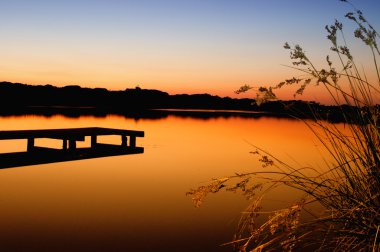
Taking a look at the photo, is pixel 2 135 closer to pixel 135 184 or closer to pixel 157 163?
pixel 135 184

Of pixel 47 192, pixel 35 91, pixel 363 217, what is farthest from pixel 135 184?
pixel 35 91

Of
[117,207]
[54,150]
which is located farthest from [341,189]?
[54,150]

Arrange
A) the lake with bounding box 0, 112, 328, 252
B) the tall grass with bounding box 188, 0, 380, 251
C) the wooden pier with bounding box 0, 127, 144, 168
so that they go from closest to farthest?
the tall grass with bounding box 188, 0, 380, 251 → the lake with bounding box 0, 112, 328, 252 → the wooden pier with bounding box 0, 127, 144, 168

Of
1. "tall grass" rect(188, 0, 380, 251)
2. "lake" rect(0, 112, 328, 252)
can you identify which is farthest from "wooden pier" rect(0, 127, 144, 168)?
"tall grass" rect(188, 0, 380, 251)

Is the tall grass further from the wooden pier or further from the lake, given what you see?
the wooden pier

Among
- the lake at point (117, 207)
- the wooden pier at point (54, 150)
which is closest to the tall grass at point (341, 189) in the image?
the lake at point (117, 207)

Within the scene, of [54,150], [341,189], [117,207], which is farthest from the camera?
[54,150]

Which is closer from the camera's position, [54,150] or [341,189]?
[341,189]

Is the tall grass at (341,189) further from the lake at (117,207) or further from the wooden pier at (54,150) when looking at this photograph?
the wooden pier at (54,150)

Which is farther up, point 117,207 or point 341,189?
point 341,189

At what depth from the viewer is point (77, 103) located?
95.8 metres

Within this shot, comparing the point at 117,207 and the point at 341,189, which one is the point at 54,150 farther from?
the point at 341,189

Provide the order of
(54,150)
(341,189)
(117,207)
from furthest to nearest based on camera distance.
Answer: (54,150), (117,207), (341,189)

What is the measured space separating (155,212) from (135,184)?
8.80 ft
